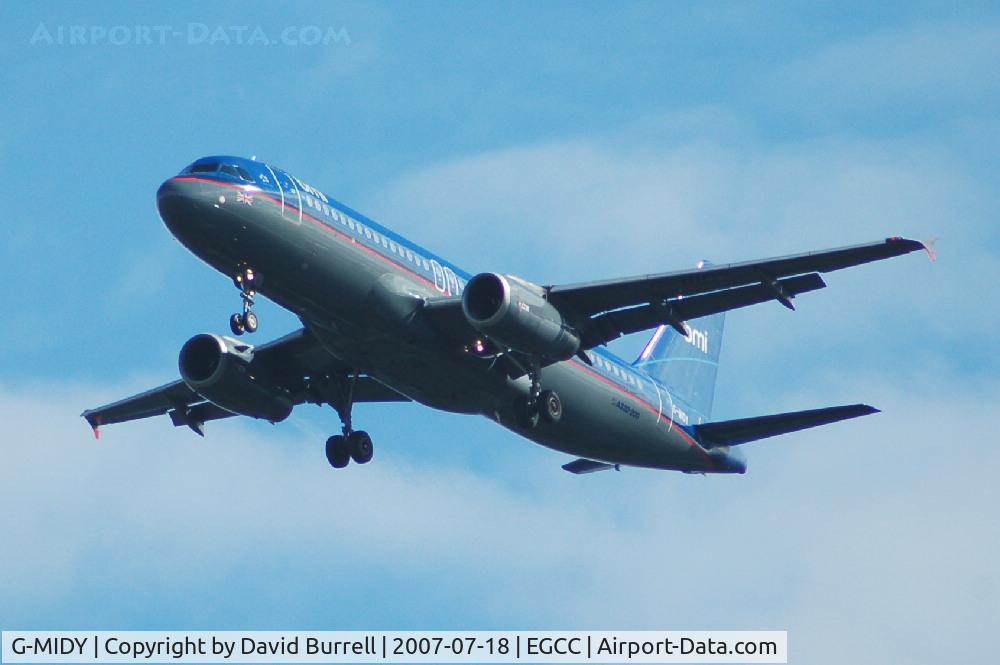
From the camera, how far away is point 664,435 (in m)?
53.1

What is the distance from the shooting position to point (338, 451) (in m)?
50.1

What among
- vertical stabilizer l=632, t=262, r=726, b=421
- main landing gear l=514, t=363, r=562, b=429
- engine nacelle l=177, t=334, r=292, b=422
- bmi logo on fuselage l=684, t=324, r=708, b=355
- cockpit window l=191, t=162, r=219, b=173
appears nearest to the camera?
cockpit window l=191, t=162, r=219, b=173

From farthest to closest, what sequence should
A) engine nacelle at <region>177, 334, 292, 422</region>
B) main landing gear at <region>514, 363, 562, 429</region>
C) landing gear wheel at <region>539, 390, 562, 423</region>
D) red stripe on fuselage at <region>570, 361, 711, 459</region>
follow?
1. red stripe on fuselage at <region>570, 361, 711, 459</region>
2. engine nacelle at <region>177, 334, 292, 422</region>
3. landing gear wheel at <region>539, 390, 562, 423</region>
4. main landing gear at <region>514, 363, 562, 429</region>

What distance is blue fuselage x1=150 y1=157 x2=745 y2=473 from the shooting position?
42.8 meters

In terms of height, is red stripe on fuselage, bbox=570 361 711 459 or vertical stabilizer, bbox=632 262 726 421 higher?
vertical stabilizer, bbox=632 262 726 421

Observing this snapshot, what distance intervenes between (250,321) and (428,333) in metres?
4.80

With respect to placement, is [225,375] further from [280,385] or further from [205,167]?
[205,167]

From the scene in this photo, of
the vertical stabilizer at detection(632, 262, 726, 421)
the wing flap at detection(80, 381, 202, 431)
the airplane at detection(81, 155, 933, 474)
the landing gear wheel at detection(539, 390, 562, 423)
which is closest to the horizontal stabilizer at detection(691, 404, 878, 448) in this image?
the airplane at detection(81, 155, 933, 474)

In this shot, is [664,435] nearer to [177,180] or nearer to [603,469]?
[603,469]

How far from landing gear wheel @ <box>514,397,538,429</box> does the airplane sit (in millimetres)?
40

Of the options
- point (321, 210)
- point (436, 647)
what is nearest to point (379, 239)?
point (321, 210)

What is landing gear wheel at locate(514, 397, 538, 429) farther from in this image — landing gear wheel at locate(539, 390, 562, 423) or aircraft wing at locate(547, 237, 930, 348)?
aircraft wing at locate(547, 237, 930, 348)

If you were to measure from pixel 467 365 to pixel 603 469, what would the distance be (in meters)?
9.13

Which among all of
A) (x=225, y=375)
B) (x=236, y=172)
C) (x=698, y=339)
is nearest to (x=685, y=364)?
(x=698, y=339)
